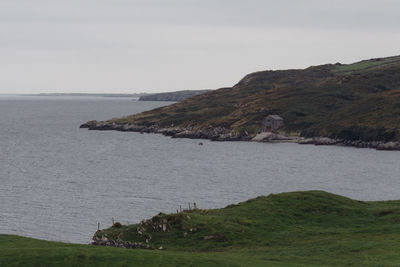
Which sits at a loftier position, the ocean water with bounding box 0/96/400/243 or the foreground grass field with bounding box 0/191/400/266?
the foreground grass field with bounding box 0/191/400/266

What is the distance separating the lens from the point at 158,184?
366ft

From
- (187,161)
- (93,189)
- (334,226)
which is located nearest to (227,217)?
(334,226)

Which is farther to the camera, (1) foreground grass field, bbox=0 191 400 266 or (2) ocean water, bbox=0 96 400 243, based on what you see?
(2) ocean water, bbox=0 96 400 243

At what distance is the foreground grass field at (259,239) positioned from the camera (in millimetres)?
41438

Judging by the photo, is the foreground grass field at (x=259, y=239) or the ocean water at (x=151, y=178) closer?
the foreground grass field at (x=259, y=239)

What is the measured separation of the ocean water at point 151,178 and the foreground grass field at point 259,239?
14.7 metres

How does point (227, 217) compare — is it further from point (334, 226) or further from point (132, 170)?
point (132, 170)

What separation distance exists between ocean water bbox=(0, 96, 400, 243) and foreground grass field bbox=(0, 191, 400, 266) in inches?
579

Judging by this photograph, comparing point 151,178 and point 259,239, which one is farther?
point 151,178

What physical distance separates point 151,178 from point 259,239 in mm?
67452

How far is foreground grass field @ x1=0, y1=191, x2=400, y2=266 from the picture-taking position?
1631 inches

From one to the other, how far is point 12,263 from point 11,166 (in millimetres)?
105913

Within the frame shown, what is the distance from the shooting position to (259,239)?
55.0 m

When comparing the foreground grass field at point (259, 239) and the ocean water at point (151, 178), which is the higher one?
the foreground grass field at point (259, 239)
